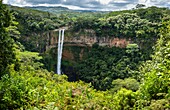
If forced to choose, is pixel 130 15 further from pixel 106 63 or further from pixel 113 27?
pixel 106 63

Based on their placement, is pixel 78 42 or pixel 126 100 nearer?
pixel 126 100

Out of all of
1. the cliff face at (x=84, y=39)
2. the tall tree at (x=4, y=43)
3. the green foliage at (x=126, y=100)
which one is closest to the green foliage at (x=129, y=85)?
the cliff face at (x=84, y=39)

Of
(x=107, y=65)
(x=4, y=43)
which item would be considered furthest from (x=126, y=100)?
(x=107, y=65)

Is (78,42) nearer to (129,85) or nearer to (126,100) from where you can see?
(129,85)

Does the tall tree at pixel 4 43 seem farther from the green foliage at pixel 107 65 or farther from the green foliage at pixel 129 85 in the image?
the green foliage at pixel 107 65

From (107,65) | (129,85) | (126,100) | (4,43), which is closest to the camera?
(126,100)

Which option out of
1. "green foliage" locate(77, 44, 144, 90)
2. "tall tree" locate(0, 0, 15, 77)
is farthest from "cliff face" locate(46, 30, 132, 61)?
"tall tree" locate(0, 0, 15, 77)

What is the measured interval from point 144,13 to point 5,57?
37.7 metres

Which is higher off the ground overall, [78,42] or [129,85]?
[78,42]

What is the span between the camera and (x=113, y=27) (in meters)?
43.7

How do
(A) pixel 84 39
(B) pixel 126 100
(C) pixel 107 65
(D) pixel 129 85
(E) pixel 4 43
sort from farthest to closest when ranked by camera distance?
(A) pixel 84 39 → (C) pixel 107 65 → (D) pixel 129 85 → (E) pixel 4 43 → (B) pixel 126 100

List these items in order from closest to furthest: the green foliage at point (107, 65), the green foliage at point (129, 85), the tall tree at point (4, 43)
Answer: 1. the tall tree at point (4, 43)
2. the green foliage at point (129, 85)
3. the green foliage at point (107, 65)

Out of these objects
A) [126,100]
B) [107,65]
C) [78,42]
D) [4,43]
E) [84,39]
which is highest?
[4,43]

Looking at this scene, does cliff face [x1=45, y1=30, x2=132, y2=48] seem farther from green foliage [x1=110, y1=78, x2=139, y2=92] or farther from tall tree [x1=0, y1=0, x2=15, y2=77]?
tall tree [x1=0, y1=0, x2=15, y2=77]
